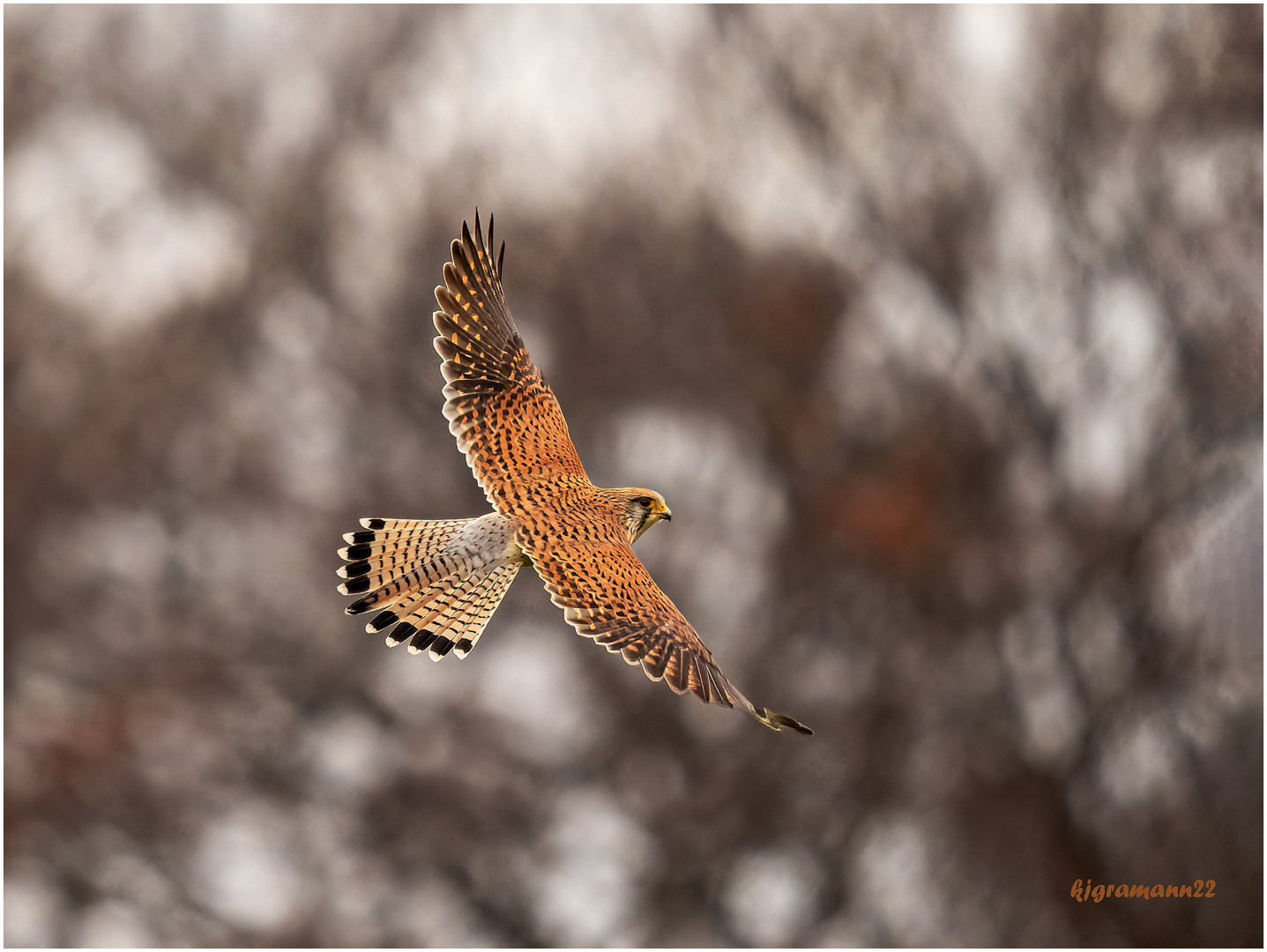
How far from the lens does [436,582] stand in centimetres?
72

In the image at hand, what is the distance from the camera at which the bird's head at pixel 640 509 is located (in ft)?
2.56

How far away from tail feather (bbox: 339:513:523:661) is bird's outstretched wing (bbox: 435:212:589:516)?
37 mm

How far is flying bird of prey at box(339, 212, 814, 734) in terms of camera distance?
2.17 feet

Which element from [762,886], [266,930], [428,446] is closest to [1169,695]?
[762,886]

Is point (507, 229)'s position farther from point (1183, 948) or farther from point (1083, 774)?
point (1183, 948)

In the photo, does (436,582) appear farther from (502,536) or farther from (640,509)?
(640,509)

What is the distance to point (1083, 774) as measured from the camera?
1356 millimetres

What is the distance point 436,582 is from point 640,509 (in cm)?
17

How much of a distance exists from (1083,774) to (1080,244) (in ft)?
2.43

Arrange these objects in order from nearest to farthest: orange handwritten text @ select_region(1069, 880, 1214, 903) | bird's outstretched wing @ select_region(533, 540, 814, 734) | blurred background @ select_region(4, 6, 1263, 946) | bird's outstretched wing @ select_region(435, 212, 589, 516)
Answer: bird's outstretched wing @ select_region(533, 540, 814, 734)
bird's outstretched wing @ select_region(435, 212, 589, 516)
blurred background @ select_region(4, 6, 1263, 946)
orange handwritten text @ select_region(1069, 880, 1214, 903)

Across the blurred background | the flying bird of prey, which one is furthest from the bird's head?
the blurred background

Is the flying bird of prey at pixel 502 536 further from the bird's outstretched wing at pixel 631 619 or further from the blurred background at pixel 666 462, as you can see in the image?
the blurred background at pixel 666 462

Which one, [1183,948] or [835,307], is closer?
[835,307]

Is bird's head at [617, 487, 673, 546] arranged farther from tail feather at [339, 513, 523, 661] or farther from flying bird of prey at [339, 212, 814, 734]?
tail feather at [339, 513, 523, 661]
